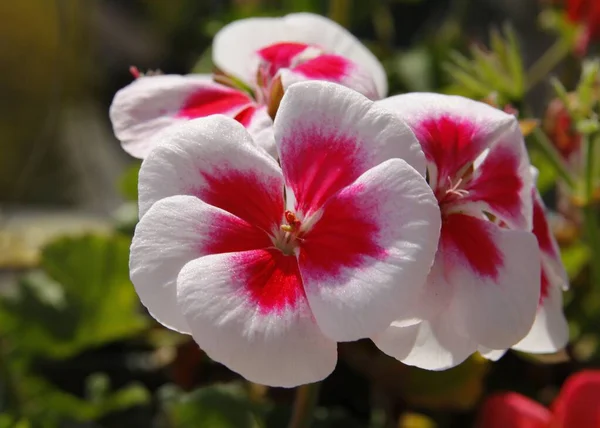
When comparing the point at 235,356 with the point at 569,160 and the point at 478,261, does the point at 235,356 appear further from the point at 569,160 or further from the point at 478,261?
the point at 569,160

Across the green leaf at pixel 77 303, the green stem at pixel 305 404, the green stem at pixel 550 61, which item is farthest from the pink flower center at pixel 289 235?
the green stem at pixel 550 61

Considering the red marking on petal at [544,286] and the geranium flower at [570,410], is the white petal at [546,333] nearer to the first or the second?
the red marking on petal at [544,286]

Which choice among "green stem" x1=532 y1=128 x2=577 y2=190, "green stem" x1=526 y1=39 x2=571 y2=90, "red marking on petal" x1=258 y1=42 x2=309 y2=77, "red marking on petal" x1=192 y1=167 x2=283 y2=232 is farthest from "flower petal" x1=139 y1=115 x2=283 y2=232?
"green stem" x1=526 y1=39 x2=571 y2=90

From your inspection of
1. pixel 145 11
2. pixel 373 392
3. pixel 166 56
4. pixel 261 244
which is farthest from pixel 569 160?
pixel 145 11

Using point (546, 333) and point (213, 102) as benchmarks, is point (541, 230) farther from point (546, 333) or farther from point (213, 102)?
point (213, 102)

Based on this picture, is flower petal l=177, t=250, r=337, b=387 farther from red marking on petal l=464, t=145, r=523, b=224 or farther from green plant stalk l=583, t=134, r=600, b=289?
green plant stalk l=583, t=134, r=600, b=289

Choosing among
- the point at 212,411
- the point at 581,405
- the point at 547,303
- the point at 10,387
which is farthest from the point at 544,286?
the point at 10,387
